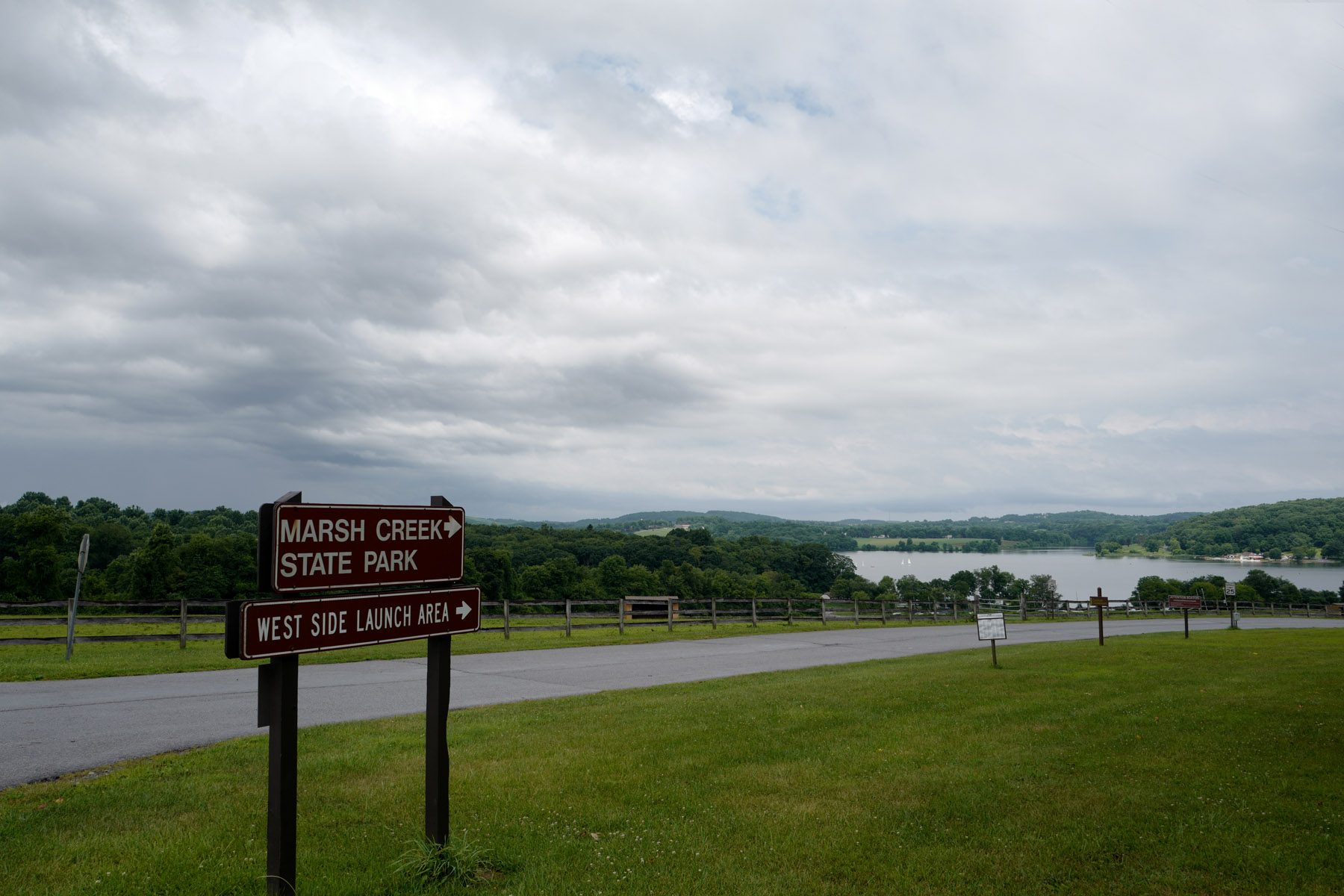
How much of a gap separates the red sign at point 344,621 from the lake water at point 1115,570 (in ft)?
348

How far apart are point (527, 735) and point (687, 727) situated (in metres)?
1.80

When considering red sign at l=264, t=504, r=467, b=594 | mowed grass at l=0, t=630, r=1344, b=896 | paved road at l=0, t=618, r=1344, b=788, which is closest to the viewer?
A: red sign at l=264, t=504, r=467, b=594

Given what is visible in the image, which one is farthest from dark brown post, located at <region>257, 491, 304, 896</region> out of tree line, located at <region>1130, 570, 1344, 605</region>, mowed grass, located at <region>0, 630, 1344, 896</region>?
tree line, located at <region>1130, 570, 1344, 605</region>

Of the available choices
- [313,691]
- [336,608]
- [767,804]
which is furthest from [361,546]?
[313,691]

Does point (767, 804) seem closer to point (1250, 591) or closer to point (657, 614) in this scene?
point (657, 614)

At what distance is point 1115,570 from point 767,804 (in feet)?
559

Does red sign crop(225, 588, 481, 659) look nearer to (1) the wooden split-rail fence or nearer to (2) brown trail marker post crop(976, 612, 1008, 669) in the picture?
(1) the wooden split-rail fence

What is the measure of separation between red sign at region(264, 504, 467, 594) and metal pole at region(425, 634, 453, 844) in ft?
1.68

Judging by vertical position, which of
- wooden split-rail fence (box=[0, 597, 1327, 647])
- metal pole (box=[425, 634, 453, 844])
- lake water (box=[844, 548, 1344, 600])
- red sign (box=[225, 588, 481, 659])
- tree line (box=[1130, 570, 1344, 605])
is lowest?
lake water (box=[844, 548, 1344, 600])

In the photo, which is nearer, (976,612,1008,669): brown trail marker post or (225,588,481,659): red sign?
(225,588,481,659): red sign

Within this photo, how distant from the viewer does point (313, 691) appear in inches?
463

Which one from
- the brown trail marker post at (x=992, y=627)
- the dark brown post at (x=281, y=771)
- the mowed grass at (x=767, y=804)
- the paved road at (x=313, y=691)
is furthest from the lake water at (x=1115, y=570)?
the dark brown post at (x=281, y=771)

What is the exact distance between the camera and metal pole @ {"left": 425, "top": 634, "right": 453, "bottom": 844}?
15.1 ft

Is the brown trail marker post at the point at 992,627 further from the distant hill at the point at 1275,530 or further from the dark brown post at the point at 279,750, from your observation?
the distant hill at the point at 1275,530
